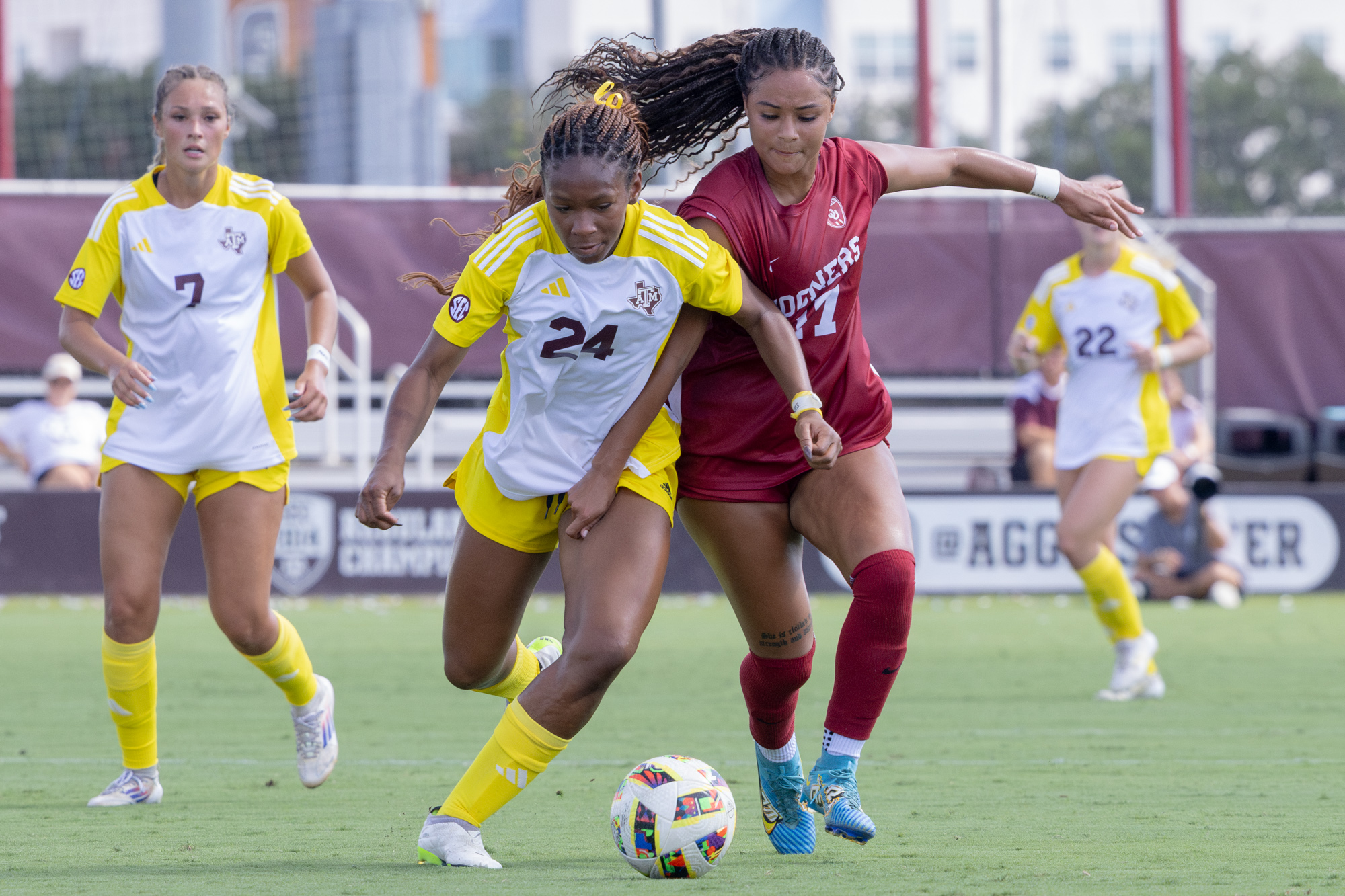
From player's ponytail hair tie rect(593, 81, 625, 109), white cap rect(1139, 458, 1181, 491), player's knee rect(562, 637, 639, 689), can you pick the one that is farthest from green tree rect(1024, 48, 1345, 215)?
player's knee rect(562, 637, 639, 689)

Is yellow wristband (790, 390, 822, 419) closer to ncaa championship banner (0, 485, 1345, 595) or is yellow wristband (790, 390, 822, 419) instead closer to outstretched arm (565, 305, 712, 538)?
outstretched arm (565, 305, 712, 538)

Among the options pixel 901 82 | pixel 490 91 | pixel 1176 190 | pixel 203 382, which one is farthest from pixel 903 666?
pixel 901 82

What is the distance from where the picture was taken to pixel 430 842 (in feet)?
13.9

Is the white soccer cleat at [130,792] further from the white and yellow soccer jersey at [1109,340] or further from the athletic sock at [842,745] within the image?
the white and yellow soccer jersey at [1109,340]

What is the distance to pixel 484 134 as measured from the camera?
37625 millimetres

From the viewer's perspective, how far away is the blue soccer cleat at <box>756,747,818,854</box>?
4664 millimetres

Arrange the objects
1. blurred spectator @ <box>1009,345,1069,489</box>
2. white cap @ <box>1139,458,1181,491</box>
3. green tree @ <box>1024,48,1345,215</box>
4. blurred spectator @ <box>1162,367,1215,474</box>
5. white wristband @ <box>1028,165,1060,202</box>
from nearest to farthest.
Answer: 1. white wristband @ <box>1028,165,1060,202</box>
2. white cap @ <box>1139,458,1181,491</box>
3. blurred spectator @ <box>1162,367,1215,474</box>
4. blurred spectator @ <box>1009,345,1069,489</box>
5. green tree @ <box>1024,48,1345,215</box>

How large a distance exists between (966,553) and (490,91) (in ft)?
116

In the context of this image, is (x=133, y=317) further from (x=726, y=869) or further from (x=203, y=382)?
(x=726, y=869)

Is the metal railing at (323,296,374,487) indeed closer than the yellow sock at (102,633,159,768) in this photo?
No

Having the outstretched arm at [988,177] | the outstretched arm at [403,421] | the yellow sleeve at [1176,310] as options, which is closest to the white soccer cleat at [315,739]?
the outstretched arm at [403,421]

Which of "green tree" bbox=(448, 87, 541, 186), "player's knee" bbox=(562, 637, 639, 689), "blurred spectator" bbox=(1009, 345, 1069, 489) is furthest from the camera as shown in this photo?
"green tree" bbox=(448, 87, 541, 186)

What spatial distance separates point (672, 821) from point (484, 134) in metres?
34.5

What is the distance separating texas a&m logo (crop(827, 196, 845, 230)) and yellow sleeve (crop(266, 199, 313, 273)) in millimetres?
1925
